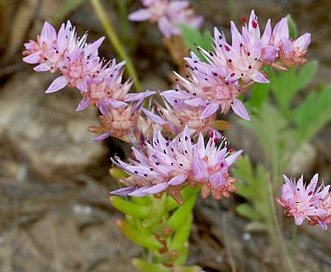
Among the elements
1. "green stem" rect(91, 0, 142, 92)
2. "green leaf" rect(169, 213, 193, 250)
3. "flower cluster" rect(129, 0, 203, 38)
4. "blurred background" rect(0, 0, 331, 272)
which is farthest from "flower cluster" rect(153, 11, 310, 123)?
"flower cluster" rect(129, 0, 203, 38)

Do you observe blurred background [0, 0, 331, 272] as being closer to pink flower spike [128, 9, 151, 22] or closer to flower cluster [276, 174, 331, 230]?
pink flower spike [128, 9, 151, 22]

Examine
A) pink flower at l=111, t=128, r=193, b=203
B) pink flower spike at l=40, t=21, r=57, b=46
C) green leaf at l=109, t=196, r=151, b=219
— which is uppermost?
pink flower spike at l=40, t=21, r=57, b=46

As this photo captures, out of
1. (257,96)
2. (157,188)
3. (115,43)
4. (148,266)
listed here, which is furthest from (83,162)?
(157,188)

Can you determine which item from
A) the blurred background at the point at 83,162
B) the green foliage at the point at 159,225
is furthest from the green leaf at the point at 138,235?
the blurred background at the point at 83,162

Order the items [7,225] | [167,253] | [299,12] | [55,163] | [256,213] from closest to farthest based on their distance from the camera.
Answer: [167,253] → [256,213] → [7,225] → [55,163] → [299,12]

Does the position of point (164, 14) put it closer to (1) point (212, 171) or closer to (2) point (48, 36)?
(2) point (48, 36)

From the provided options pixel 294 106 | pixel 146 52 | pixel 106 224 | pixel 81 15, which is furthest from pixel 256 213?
pixel 81 15

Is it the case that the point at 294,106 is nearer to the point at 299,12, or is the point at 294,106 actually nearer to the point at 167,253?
the point at 299,12
